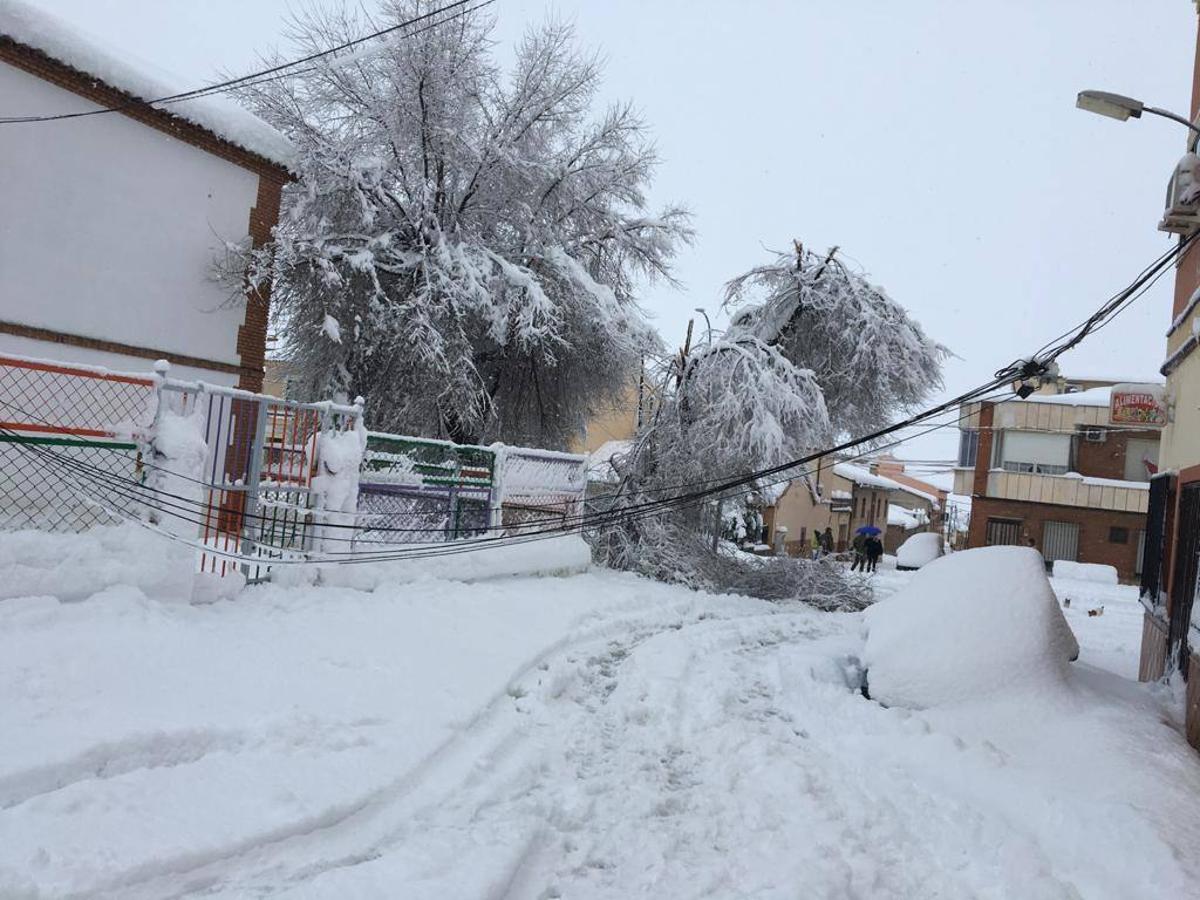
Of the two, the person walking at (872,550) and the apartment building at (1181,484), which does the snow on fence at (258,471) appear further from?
the person walking at (872,550)

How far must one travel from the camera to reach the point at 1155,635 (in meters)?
8.98

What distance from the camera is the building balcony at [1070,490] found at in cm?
3017

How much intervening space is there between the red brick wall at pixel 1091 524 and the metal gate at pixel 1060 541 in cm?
15

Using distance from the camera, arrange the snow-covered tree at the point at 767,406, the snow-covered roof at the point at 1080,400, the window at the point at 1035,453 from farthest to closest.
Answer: the window at the point at 1035,453
the snow-covered roof at the point at 1080,400
the snow-covered tree at the point at 767,406

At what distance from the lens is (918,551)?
82.8 feet

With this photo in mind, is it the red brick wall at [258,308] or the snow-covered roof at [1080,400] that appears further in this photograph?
the snow-covered roof at [1080,400]

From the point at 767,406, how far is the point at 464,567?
617 centimetres

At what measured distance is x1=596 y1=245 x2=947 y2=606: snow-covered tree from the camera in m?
13.5

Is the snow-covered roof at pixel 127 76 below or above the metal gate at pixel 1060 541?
above

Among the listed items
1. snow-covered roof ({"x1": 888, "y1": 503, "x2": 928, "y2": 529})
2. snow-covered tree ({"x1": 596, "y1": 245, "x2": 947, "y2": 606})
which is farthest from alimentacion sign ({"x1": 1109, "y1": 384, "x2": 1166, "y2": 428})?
snow-covered roof ({"x1": 888, "y1": 503, "x2": 928, "y2": 529})

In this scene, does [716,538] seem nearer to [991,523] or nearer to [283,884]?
[283,884]

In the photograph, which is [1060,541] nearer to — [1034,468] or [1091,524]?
[1091,524]

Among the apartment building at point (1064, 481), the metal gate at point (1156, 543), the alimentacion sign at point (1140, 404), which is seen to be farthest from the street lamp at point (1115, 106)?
the apartment building at point (1064, 481)

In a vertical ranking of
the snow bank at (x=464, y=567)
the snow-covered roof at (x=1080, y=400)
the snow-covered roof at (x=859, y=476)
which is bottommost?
the snow bank at (x=464, y=567)
